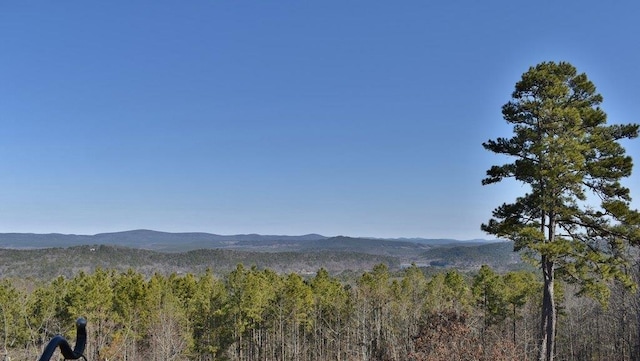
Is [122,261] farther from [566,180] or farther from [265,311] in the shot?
[566,180]

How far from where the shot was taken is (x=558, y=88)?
44.1 feet

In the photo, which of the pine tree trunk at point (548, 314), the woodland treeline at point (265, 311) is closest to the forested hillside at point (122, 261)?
the woodland treeline at point (265, 311)

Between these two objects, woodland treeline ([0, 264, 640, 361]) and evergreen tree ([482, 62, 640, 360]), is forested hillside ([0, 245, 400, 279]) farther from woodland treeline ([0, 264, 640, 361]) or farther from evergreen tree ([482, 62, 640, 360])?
evergreen tree ([482, 62, 640, 360])

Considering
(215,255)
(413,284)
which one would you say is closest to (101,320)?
(413,284)

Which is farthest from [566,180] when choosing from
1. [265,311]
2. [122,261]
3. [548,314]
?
[122,261]

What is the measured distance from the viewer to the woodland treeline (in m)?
28.4

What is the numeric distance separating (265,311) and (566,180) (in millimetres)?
29588

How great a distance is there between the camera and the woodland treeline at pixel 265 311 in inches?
1117

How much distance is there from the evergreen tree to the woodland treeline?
1157 cm

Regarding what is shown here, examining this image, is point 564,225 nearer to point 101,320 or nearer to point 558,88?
point 558,88

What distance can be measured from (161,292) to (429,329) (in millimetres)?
26952

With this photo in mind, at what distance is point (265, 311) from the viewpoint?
126 ft

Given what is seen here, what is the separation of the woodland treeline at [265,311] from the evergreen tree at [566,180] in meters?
11.6

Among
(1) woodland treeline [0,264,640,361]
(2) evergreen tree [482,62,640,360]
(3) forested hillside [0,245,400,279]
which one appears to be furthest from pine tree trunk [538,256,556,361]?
(3) forested hillside [0,245,400,279]
